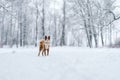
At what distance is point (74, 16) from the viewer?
36.2m

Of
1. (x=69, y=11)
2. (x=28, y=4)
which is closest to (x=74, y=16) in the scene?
(x=69, y=11)

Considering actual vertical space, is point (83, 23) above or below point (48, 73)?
above

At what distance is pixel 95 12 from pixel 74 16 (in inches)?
148

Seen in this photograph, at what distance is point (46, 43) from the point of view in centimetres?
1430

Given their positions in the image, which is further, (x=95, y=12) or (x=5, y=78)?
(x=95, y=12)

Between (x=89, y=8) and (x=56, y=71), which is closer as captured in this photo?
(x=56, y=71)

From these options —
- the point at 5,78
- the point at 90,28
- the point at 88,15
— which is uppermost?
the point at 88,15

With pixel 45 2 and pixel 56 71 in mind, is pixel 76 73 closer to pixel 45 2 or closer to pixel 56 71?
pixel 56 71

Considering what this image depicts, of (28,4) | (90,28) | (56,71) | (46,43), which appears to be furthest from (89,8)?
(56,71)

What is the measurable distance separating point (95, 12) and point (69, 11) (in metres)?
4.87

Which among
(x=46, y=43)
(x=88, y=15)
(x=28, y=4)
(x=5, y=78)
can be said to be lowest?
(x=5, y=78)

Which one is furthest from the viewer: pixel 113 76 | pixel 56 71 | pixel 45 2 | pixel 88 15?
pixel 45 2

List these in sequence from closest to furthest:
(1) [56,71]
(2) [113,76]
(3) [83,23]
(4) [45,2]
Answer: (2) [113,76] < (1) [56,71] < (3) [83,23] < (4) [45,2]

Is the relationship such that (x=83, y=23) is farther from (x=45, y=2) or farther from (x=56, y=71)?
(x=56, y=71)
